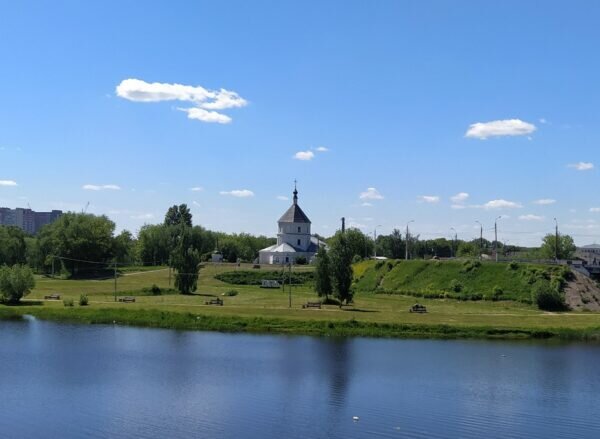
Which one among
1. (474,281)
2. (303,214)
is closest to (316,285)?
(474,281)

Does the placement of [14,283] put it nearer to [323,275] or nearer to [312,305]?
[312,305]

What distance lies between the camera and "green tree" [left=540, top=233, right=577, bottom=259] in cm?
16375

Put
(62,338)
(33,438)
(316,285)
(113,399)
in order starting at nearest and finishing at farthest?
1. (33,438)
2. (113,399)
3. (62,338)
4. (316,285)

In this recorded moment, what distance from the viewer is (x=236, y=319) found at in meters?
69.4

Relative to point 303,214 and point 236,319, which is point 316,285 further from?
point 303,214

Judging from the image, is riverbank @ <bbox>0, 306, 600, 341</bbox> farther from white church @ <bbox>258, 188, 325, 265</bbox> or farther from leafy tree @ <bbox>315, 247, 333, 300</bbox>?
white church @ <bbox>258, 188, 325, 265</bbox>

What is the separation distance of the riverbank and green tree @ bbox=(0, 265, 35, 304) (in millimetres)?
13200

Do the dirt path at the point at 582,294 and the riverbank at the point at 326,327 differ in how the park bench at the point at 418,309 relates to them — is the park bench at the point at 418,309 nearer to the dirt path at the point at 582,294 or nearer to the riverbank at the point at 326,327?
the riverbank at the point at 326,327

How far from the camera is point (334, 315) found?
2844 inches

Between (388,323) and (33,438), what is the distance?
4198 cm

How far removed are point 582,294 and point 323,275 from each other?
3332cm

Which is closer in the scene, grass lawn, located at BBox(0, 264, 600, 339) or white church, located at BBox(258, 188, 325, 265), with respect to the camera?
grass lawn, located at BBox(0, 264, 600, 339)

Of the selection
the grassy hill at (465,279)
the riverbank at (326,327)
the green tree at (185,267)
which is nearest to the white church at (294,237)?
the grassy hill at (465,279)

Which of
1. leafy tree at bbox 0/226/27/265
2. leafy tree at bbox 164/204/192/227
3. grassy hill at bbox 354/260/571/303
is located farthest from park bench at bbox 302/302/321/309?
leafy tree at bbox 164/204/192/227
